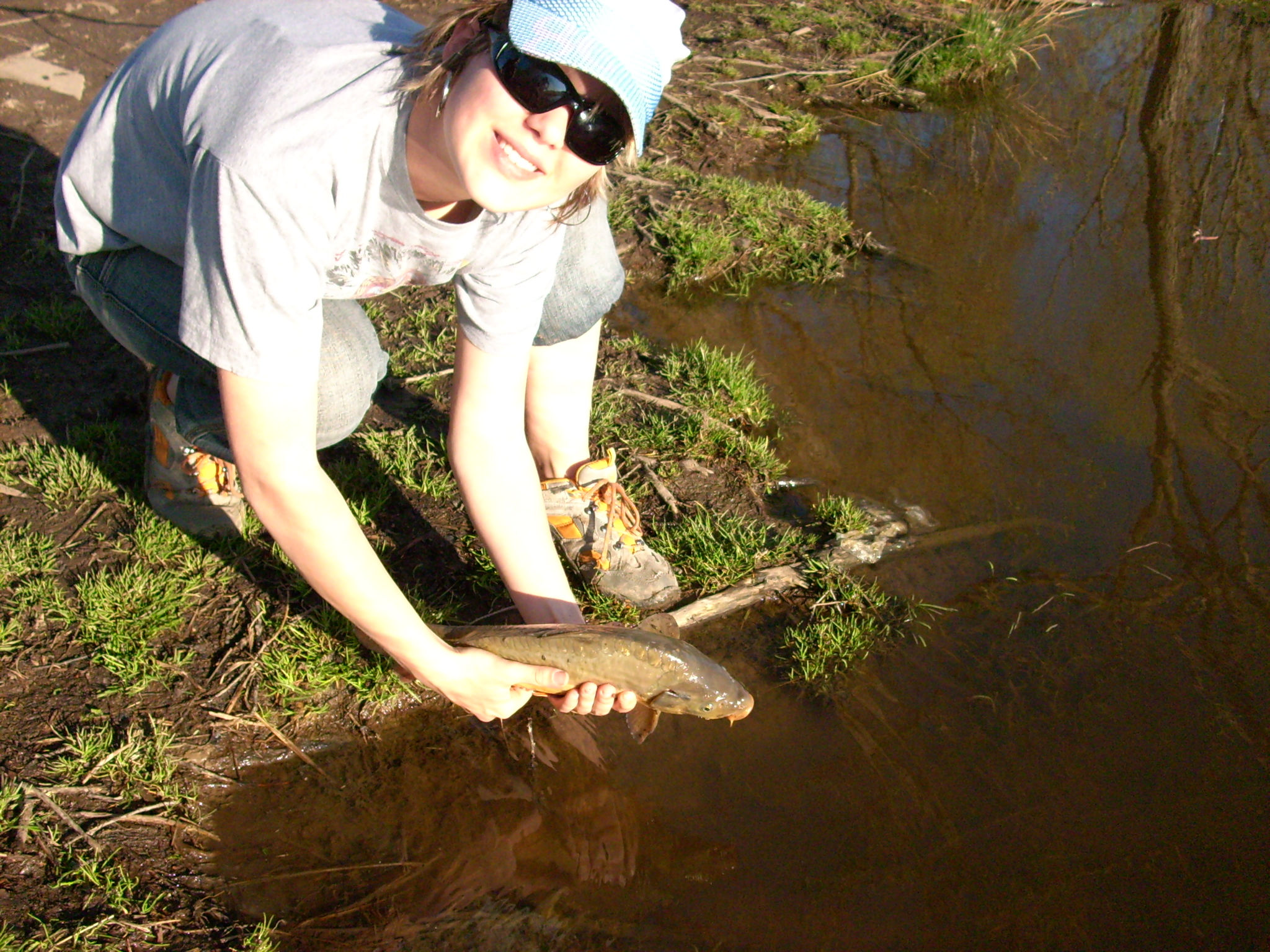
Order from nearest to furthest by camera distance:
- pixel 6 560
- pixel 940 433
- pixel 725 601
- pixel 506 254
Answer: pixel 506 254
pixel 6 560
pixel 725 601
pixel 940 433

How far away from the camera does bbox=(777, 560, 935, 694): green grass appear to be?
3.41 m

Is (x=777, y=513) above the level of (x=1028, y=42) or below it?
below

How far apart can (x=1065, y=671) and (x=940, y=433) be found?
1.33 m

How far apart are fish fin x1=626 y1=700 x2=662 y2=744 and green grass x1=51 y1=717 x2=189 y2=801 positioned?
4.26 ft

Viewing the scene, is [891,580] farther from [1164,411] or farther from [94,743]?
[94,743]

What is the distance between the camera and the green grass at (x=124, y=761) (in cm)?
280

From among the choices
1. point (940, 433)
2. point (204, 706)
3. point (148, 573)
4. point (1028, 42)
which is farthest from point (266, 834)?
point (1028, 42)

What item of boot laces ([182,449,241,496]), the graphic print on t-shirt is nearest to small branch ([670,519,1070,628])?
the graphic print on t-shirt

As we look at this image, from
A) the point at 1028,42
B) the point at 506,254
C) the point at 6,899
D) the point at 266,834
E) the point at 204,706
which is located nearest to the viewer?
the point at 6,899

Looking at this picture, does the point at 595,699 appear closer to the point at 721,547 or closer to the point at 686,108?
the point at 721,547

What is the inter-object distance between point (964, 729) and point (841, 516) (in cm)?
96

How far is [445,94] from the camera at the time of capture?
84.8 inches

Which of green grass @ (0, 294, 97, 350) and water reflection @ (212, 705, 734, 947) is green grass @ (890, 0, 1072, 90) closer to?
green grass @ (0, 294, 97, 350)

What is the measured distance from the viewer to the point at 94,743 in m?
2.86
